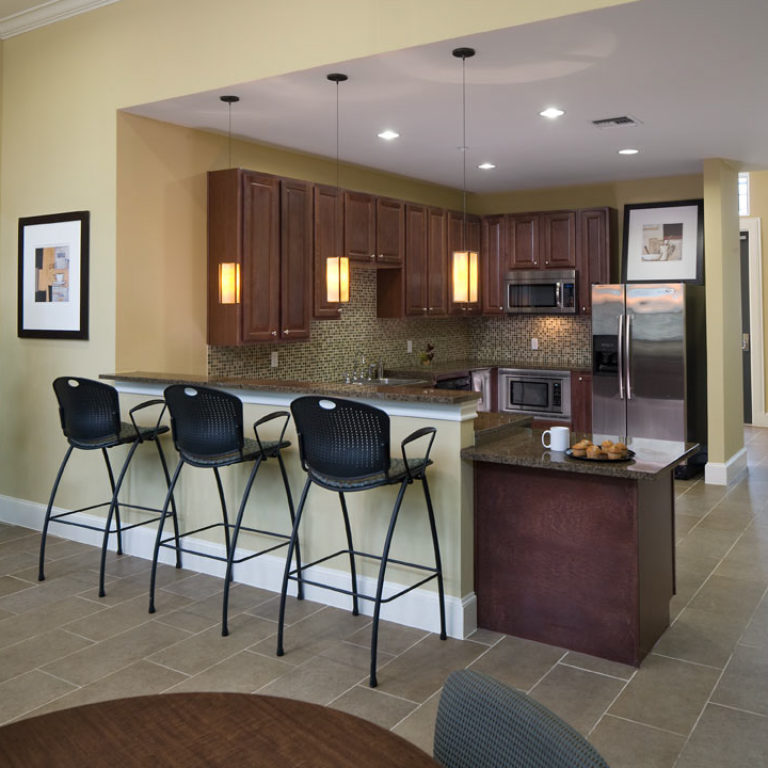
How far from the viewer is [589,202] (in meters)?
7.64

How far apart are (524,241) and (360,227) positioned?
2.07 metres

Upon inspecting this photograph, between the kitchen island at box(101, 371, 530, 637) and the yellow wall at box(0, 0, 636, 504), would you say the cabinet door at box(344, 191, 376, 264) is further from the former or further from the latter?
the kitchen island at box(101, 371, 530, 637)

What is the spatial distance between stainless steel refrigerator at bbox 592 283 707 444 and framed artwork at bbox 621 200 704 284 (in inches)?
11.0

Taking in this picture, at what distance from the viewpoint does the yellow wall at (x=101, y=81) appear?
12.2ft

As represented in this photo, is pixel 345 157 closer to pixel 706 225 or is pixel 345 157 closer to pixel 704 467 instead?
pixel 706 225

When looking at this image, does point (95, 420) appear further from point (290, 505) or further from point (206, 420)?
point (290, 505)

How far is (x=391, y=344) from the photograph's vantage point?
7.39 meters

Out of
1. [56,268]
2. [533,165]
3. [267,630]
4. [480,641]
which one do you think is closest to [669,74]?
[533,165]

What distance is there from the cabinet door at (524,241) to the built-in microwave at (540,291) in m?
0.08

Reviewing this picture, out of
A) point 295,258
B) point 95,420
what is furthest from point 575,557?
point 295,258

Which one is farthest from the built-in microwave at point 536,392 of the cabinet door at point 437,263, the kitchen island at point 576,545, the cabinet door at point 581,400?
the kitchen island at point 576,545

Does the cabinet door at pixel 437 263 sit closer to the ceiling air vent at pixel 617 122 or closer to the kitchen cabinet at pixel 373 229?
the kitchen cabinet at pixel 373 229

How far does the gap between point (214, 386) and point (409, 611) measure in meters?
1.54

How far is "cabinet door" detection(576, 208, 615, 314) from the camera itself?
24.1 ft
